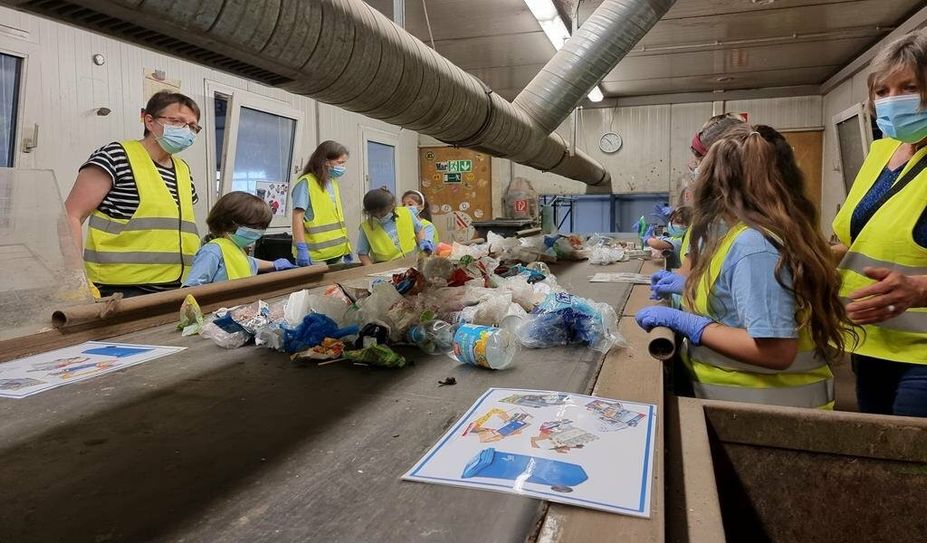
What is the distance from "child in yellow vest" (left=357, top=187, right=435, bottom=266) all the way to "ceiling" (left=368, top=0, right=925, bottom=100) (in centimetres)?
127

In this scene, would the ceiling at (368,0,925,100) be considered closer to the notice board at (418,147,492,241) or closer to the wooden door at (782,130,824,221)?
the wooden door at (782,130,824,221)

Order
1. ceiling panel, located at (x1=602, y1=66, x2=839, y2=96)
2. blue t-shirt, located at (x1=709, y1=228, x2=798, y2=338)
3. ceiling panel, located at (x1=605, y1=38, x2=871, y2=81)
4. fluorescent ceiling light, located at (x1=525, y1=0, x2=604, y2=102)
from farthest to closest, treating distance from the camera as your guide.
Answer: ceiling panel, located at (x1=602, y1=66, x2=839, y2=96) → ceiling panel, located at (x1=605, y1=38, x2=871, y2=81) → fluorescent ceiling light, located at (x1=525, y1=0, x2=604, y2=102) → blue t-shirt, located at (x1=709, y1=228, x2=798, y2=338)

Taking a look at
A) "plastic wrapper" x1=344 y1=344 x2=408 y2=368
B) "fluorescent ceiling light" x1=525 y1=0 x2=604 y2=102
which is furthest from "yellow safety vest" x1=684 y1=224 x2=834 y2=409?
"fluorescent ceiling light" x1=525 y1=0 x2=604 y2=102

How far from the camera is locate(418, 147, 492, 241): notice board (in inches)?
332

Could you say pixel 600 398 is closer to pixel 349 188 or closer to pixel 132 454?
pixel 132 454

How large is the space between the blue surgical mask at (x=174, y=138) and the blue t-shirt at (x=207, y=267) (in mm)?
431

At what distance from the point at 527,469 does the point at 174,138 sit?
2.13 meters

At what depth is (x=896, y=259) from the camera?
1475 millimetres

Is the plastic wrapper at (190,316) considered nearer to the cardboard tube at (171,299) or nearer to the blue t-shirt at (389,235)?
the cardboard tube at (171,299)

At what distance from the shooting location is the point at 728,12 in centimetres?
447

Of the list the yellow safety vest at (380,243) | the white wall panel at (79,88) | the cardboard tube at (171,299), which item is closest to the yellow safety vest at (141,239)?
the cardboard tube at (171,299)

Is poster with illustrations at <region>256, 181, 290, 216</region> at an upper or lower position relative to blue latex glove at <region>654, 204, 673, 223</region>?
upper

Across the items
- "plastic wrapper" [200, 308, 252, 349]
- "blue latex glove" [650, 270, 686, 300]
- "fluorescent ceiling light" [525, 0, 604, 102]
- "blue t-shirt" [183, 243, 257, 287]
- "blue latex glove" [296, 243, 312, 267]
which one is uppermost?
"fluorescent ceiling light" [525, 0, 604, 102]

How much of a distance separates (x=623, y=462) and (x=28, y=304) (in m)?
1.79
